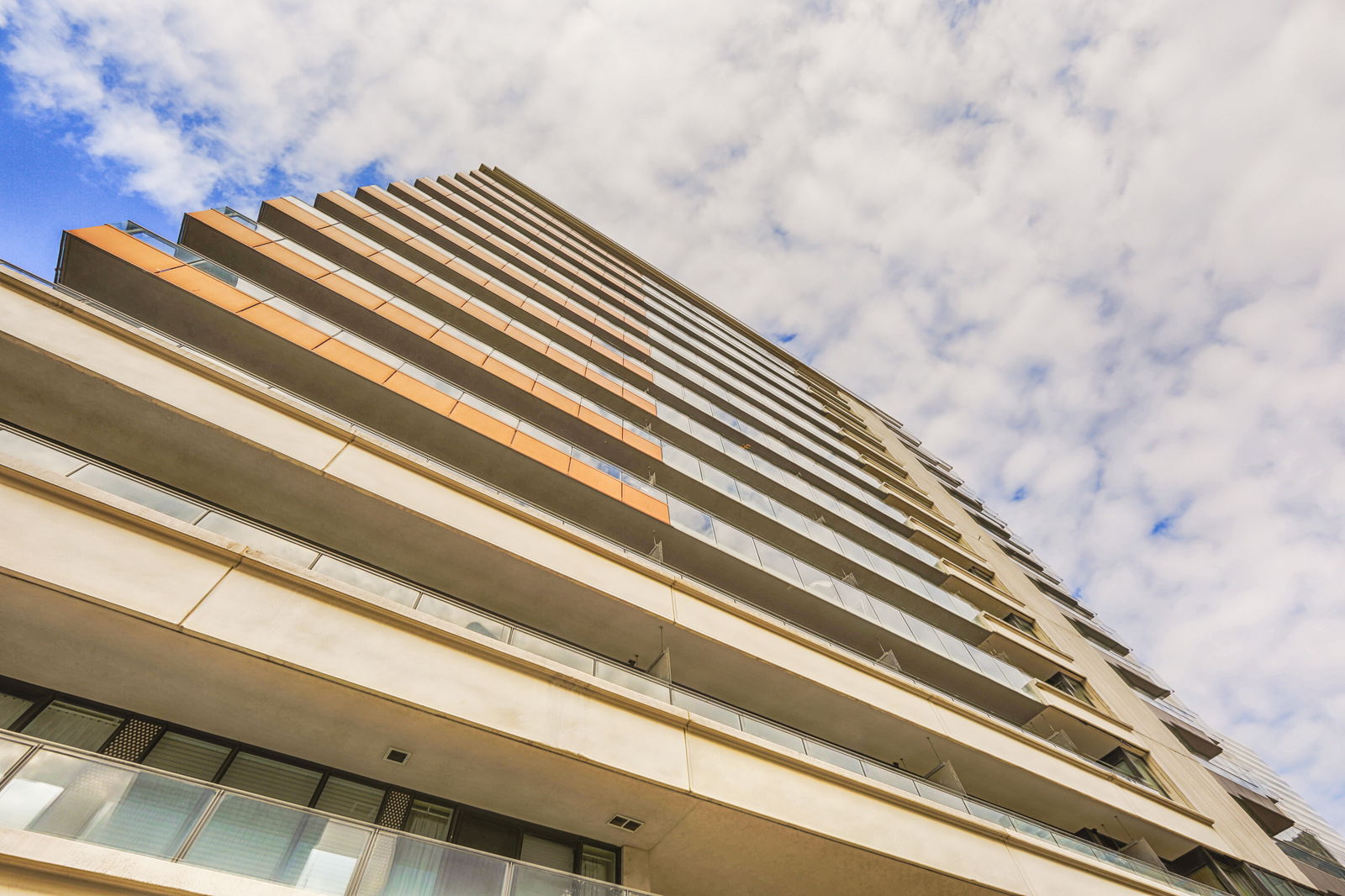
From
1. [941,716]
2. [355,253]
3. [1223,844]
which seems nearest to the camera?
[941,716]

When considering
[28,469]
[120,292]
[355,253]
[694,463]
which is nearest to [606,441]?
[694,463]

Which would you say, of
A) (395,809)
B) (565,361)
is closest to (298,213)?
(565,361)

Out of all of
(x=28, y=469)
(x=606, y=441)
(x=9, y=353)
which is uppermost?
(x=606, y=441)

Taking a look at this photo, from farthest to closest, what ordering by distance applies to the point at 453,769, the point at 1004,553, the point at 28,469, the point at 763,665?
the point at 1004,553, the point at 763,665, the point at 453,769, the point at 28,469

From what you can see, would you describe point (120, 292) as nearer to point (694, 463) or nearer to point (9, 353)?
point (9, 353)

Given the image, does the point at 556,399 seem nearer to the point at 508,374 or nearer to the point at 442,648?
the point at 508,374

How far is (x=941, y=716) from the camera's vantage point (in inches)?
524

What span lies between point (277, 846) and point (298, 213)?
16789mm

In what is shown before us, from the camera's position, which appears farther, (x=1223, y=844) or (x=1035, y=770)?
(x=1223, y=844)

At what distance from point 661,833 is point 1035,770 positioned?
10020mm

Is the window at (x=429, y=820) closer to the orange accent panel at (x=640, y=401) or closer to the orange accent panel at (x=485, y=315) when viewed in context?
the orange accent panel at (x=640, y=401)

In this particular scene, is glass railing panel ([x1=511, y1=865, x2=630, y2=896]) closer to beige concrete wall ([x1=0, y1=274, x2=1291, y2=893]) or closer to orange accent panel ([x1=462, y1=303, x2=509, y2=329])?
beige concrete wall ([x1=0, y1=274, x2=1291, y2=893])

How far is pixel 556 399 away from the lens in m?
16.3

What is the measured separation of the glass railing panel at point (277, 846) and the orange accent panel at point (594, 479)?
8.18 m
